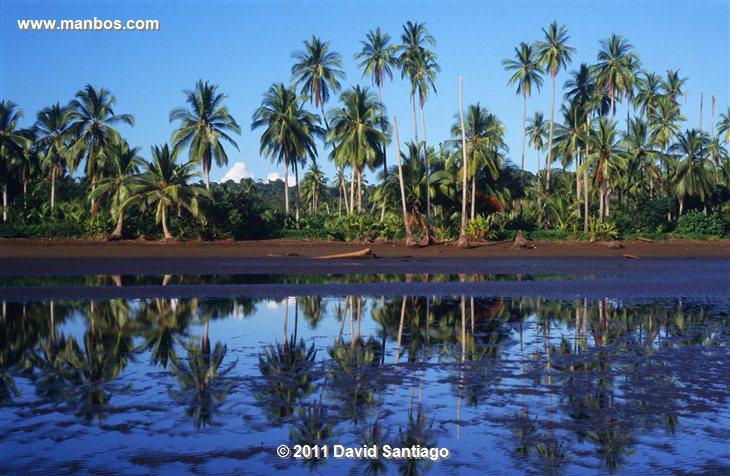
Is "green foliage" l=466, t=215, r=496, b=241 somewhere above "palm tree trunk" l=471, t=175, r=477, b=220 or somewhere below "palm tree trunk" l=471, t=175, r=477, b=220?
below

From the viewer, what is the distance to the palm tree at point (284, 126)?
57438mm

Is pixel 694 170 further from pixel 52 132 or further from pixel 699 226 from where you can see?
pixel 52 132

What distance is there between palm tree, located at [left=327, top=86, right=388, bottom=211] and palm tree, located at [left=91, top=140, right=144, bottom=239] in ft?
42.4

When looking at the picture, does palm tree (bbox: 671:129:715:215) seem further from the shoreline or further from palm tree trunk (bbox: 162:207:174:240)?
palm tree trunk (bbox: 162:207:174:240)

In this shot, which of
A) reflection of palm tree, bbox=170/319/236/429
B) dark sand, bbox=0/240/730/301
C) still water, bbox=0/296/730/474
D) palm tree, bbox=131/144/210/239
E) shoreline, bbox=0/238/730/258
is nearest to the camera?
still water, bbox=0/296/730/474

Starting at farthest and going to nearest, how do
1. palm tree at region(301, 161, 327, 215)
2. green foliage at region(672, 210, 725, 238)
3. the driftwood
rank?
palm tree at region(301, 161, 327, 215), green foliage at region(672, 210, 725, 238), the driftwood

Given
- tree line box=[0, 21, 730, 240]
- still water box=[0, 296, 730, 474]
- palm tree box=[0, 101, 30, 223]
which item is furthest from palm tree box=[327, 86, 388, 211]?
still water box=[0, 296, 730, 474]

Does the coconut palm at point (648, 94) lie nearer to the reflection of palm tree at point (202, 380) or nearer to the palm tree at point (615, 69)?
the palm tree at point (615, 69)

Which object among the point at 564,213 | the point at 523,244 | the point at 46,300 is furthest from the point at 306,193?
the point at 46,300

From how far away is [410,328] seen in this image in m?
15.5

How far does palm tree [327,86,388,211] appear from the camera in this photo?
176 feet

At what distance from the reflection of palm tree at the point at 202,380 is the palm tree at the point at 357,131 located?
4077 cm

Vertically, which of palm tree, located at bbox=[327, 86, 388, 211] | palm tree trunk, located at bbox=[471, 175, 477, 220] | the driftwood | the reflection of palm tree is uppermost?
palm tree, located at bbox=[327, 86, 388, 211]

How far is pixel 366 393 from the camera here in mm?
9656
